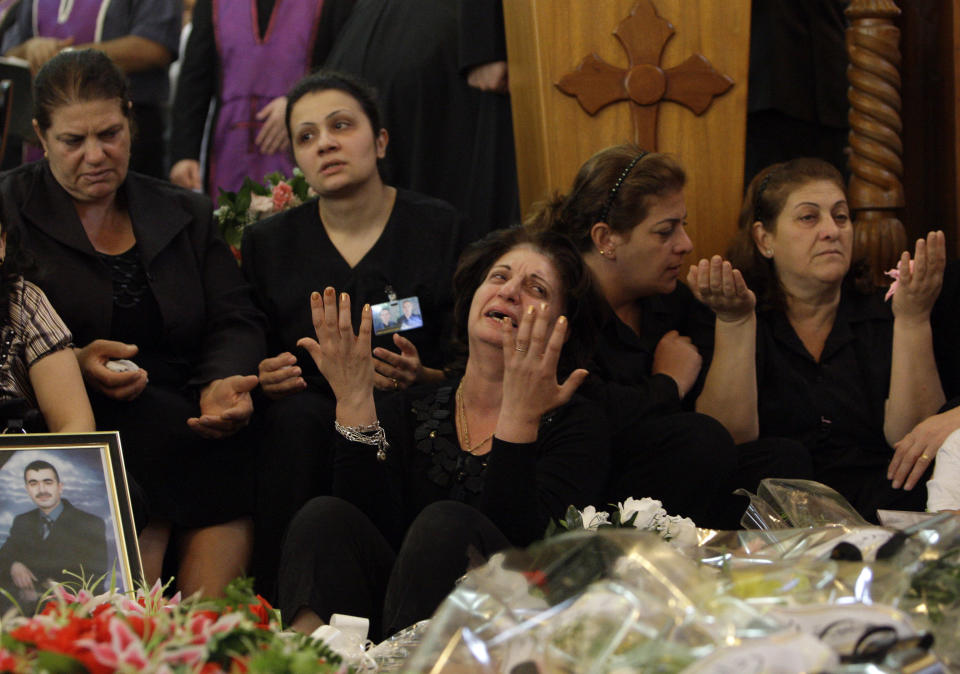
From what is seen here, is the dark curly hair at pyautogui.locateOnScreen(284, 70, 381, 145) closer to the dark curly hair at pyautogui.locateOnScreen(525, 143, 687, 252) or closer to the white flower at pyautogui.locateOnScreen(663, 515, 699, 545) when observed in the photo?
the dark curly hair at pyautogui.locateOnScreen(525, 143, 687, 252)

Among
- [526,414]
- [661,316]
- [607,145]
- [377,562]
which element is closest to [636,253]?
[661,316]

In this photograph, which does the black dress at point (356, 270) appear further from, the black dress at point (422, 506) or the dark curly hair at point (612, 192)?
the black dress at point (422, 506)

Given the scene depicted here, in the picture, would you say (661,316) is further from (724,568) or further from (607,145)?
(724,568)

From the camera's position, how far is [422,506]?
2.02 m

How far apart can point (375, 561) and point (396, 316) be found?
0.96m

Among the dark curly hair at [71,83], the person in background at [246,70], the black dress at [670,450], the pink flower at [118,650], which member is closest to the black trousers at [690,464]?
the black dress at [670,450]

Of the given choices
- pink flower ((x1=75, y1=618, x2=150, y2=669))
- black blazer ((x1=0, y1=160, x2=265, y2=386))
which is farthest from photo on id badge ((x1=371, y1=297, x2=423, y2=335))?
pink flower ((x1=75, y1=618, x2=150, y2=669))

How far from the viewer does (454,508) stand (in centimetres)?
168

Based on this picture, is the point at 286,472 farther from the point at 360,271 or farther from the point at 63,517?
the point at 63,517

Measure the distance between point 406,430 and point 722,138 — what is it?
125 cm

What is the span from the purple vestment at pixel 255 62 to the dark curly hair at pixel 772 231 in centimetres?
152

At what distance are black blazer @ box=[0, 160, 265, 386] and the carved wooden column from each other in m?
1.50

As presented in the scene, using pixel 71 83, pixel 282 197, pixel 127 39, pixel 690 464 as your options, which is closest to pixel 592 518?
pixel 690 464

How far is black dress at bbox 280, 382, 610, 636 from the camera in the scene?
163 centimetres
